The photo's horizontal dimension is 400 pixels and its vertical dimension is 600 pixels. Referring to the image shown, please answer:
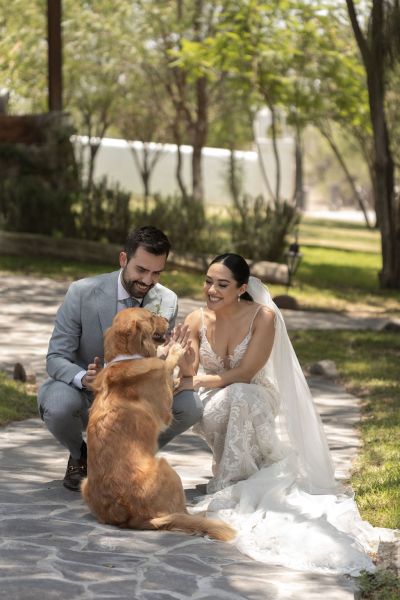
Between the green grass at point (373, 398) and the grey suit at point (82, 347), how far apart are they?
127 cm

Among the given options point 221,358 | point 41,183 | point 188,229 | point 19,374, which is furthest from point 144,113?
point 221,358

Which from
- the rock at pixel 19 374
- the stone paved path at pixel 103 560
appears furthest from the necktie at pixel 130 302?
the rock at pixel 19 374

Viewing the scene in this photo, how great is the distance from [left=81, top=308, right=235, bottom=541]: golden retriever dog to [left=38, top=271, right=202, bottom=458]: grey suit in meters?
0.74

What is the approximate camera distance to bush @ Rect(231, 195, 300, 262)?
73.4ft

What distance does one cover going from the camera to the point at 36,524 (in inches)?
251

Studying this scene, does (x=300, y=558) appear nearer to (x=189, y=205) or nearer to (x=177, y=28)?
(x=189, y=205)

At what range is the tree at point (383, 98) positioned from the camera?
1884 centimetres

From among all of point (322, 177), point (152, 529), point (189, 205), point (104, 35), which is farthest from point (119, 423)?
point (322, 177)

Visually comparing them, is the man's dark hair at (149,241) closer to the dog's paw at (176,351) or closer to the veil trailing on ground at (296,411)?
the dog's paw at (176,351)

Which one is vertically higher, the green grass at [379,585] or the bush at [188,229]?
the bush at [188,229]

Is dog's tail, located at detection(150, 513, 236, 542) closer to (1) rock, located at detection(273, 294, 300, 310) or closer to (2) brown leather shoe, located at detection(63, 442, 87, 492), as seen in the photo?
(2) brown leather shoe, located at detection(63, 442, 87, 492)

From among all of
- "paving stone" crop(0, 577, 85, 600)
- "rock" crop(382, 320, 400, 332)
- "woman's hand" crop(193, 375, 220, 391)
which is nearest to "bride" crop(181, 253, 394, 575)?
"woman's hand" crop(193, 375, 220, 391)

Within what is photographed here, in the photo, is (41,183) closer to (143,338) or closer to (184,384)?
(184,384)

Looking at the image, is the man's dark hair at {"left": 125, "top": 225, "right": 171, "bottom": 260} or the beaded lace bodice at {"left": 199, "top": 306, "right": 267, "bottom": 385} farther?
the beaded lace bodice at {"left": 199, "top": 306, "right": 267, "bottom": 385}
